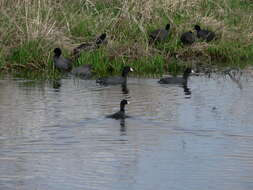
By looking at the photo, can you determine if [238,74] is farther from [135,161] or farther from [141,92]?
[135,161]

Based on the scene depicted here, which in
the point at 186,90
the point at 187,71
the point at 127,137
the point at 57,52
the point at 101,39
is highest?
the point at 101,39

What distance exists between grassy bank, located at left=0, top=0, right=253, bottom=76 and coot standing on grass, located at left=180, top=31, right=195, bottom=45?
0.20m

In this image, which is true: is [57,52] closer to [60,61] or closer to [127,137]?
[60,61]

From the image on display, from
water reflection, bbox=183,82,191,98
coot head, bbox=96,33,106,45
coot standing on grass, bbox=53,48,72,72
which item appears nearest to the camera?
water reflection, bbox=183,82,191,98

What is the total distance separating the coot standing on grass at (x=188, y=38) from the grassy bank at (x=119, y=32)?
20cm

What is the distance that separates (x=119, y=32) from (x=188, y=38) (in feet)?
6.23

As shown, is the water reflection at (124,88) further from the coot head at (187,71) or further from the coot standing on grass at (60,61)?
the coot standing on grass at (60,61)

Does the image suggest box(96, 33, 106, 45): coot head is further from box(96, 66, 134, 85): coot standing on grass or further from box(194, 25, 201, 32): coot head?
box(194, 25, 201, 32): coot head

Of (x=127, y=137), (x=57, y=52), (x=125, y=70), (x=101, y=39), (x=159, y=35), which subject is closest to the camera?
(x=127, y=137)

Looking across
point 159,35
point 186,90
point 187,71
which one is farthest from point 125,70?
point 159,35

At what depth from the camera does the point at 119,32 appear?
81.7 feet

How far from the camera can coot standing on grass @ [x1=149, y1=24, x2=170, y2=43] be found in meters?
24.5

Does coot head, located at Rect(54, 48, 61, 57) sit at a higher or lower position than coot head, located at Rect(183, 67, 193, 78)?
higher

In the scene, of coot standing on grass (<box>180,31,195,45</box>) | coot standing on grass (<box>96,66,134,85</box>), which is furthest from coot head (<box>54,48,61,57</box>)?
coot standing on grass (<box>180,31,195,45</box>)
